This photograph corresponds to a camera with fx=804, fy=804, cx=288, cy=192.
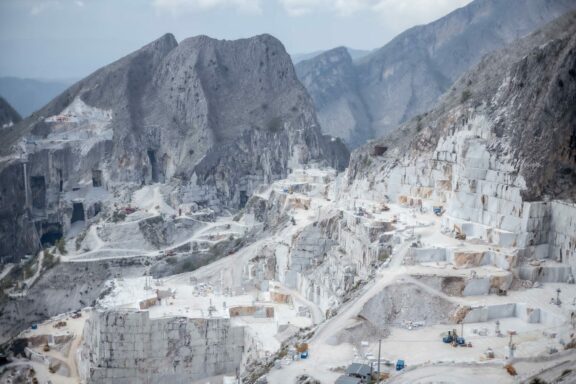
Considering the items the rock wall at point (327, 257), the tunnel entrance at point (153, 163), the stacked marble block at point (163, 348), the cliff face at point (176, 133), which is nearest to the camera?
the stacked marble block at point (163, 348)

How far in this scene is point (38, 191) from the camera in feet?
352

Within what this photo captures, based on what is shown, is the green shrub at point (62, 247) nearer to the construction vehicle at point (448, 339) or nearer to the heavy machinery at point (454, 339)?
the heavy machinery at point (454, 339)

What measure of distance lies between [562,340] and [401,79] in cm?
13960

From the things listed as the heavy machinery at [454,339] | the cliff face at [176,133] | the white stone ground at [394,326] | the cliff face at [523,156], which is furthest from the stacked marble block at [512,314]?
the cliff face at [176,133]

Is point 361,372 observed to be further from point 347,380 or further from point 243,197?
point 243,197

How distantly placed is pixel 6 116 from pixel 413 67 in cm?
8443

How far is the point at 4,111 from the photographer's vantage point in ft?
424

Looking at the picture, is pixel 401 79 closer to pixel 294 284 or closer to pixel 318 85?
pixel 318 85

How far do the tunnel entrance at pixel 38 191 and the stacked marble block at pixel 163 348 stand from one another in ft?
193

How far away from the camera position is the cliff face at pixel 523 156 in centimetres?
4588

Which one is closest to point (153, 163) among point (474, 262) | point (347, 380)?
point (474, 262)

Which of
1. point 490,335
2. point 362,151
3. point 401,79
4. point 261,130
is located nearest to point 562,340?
point 490,335

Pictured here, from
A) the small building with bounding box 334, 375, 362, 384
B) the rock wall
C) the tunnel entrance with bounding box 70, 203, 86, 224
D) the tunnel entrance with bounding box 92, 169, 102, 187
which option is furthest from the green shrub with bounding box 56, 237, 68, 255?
the small building with bounding box 334, 375, 362, 384

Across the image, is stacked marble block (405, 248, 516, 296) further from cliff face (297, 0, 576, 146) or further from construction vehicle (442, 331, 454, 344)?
cliff face (297, 0, 576, 146)
